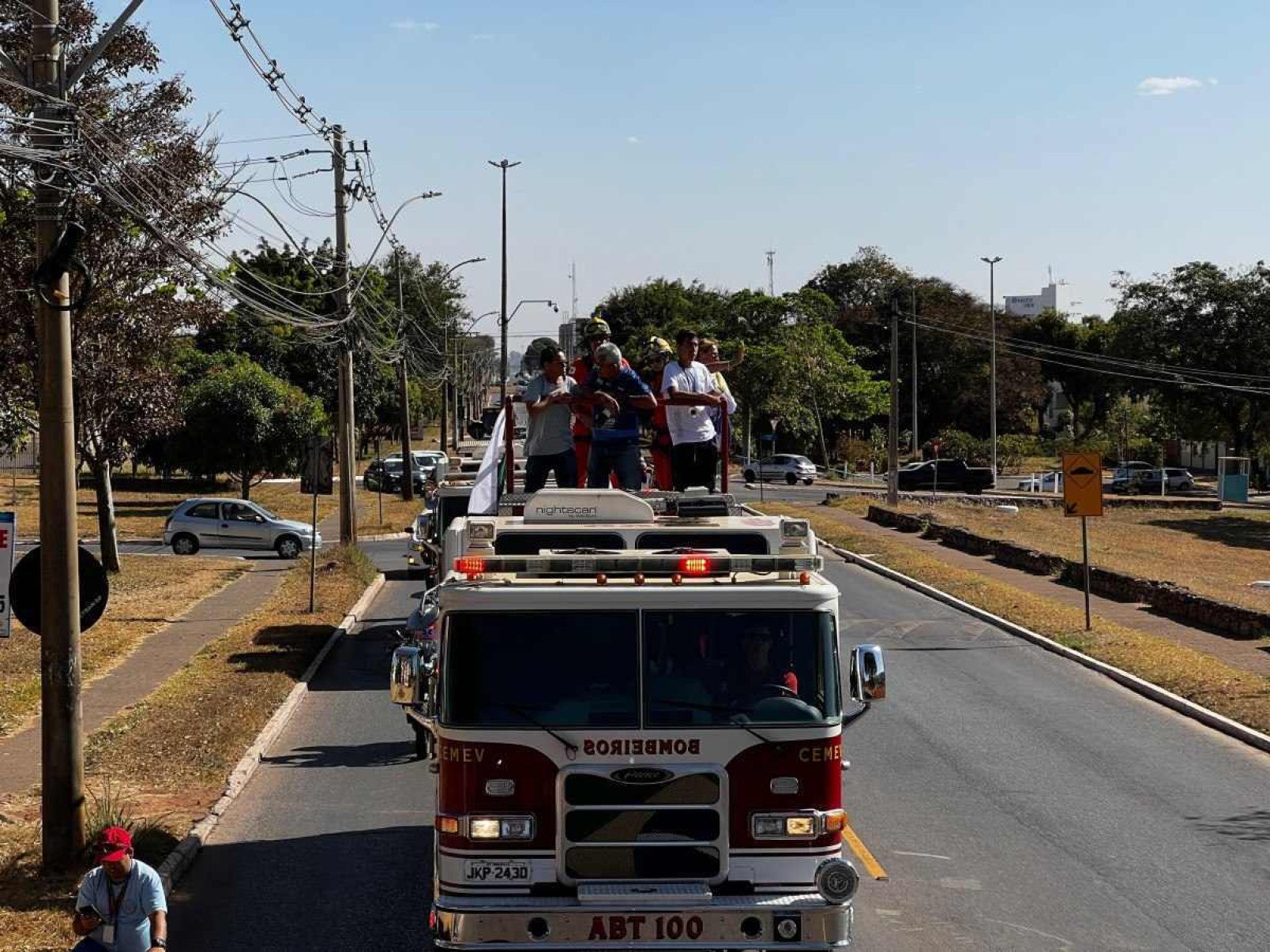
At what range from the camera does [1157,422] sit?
8375cm

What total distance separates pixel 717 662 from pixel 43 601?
5486mm

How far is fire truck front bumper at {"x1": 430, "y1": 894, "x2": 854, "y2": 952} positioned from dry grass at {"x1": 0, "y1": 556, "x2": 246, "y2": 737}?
10108mm

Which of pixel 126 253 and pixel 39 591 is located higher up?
pixel 126 253

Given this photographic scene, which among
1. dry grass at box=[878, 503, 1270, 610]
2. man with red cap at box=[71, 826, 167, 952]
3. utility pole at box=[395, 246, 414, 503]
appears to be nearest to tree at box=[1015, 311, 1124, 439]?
dry grass at box=[878, 503, 1270, 610]

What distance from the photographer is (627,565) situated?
8.43 metres

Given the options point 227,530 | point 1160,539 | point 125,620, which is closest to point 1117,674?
point 125,620

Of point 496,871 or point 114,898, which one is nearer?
point 496,871

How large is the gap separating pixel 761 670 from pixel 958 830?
5298mm

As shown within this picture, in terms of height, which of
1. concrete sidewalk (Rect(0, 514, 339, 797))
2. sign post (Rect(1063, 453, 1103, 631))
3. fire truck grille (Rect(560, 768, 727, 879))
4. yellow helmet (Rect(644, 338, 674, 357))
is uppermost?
yellow helmet (Rect(644, 338, 674, 357))

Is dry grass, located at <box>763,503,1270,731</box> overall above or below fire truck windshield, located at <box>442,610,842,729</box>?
below

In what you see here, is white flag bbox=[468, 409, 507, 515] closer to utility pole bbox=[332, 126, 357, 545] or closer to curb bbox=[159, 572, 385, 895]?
curb bbox=[159, 572, 385, 895]

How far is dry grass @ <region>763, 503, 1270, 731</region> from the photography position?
19.1m

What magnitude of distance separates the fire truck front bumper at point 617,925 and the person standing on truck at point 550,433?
5.70m

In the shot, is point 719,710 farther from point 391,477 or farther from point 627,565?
point 391,477
